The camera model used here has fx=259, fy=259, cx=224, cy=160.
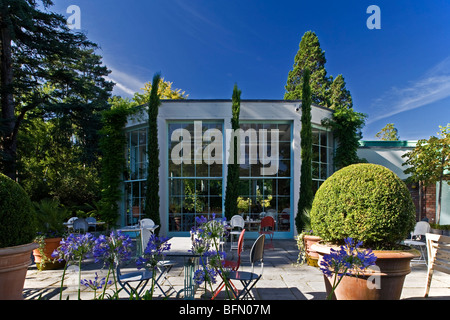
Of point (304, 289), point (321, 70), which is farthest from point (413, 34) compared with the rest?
point (321, 70)

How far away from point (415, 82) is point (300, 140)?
13.9ft

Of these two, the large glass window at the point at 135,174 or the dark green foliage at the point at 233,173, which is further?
the large glass window at the point at 135,174

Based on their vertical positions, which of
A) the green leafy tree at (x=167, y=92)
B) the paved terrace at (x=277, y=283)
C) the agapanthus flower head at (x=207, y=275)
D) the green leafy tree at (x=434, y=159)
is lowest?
the paved terrace at (x=277, y=283)

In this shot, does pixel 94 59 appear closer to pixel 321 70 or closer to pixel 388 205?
pixel 321 70

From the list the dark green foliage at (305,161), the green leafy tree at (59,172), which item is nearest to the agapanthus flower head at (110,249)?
the dark green foliage at (305,161)

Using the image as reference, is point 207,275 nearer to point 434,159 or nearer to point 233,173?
point 233,173

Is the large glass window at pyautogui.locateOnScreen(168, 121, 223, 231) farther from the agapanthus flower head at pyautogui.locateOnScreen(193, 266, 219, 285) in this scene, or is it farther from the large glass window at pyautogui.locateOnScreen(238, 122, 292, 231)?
the agapanthus flower head at pyautogui.locateOnScreen(193, 266, 219, 285)

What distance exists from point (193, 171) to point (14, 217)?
755 cm

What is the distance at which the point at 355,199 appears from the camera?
9.68ft

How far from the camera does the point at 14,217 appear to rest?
9.45 feet

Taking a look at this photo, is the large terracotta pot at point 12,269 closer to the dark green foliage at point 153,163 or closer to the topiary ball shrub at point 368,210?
the topiary ball shrub at point 368,210

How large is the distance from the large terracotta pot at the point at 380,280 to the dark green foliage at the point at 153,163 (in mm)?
8096

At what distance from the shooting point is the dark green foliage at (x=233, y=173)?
32.2ft
